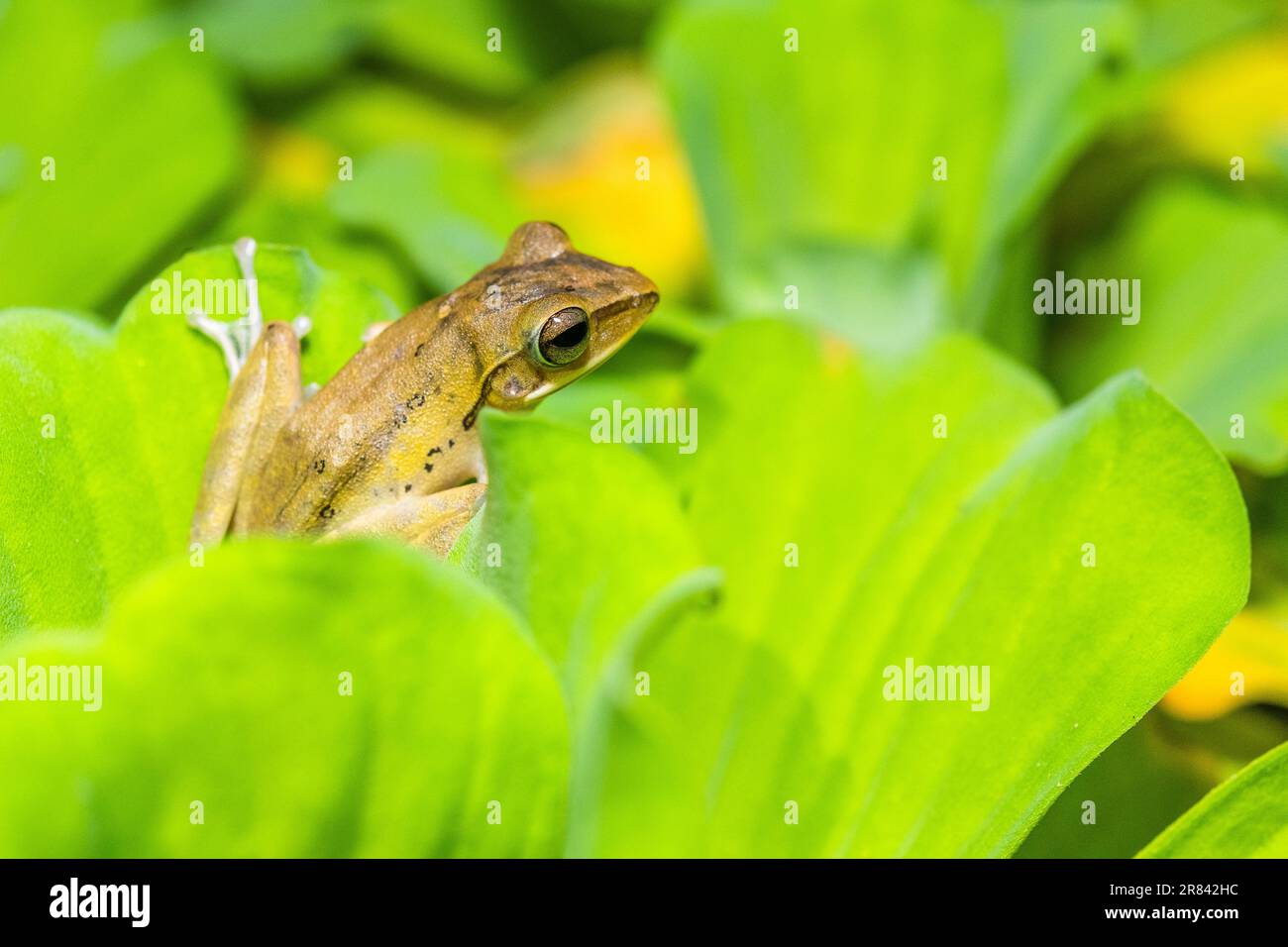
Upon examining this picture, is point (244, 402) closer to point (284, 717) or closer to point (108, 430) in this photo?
point (108, 430)

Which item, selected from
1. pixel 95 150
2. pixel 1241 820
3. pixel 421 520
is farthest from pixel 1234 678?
pixel 95 150

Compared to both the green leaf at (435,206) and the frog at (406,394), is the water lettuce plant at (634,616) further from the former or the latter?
the green leaf at (435,206)

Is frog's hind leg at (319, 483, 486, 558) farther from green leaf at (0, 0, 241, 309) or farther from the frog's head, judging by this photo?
green leaf at (0, 0, 241, 309)

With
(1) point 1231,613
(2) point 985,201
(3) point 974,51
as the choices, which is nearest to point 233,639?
(1) point 1231,613

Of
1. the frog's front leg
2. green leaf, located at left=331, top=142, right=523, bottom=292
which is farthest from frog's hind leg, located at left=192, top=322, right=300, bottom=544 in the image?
green leaf, located at left=331, top=142, right=523, bottom=292

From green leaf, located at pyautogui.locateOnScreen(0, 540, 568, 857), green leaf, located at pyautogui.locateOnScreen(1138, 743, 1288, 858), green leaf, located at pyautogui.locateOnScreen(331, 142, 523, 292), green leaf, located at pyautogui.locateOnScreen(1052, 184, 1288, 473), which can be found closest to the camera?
green leaf, located at pyautogui.locateOnScreen(0, 540, 568, 857)

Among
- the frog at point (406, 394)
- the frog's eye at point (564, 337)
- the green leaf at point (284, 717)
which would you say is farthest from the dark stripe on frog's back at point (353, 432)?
the green leaf at point (284, 717)
